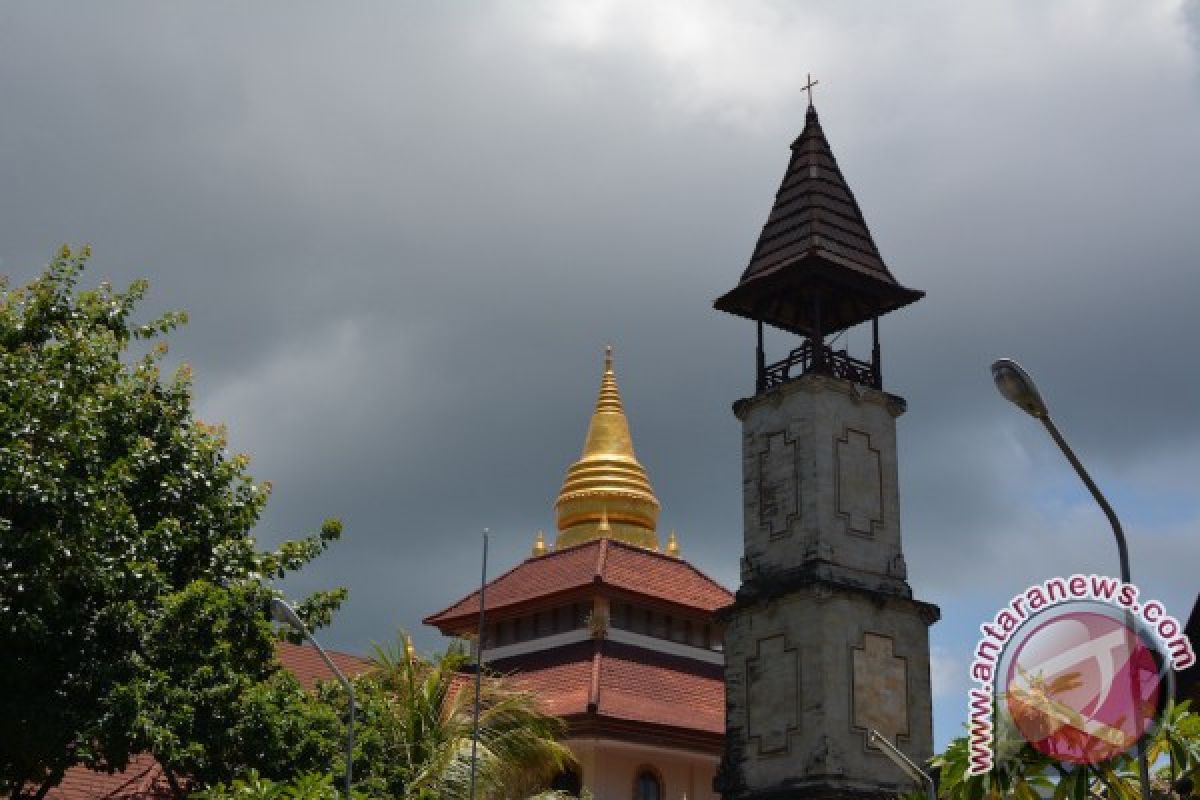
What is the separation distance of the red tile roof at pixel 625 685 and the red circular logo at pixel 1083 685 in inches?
859

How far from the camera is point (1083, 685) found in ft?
58.8

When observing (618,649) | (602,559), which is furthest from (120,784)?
(602,559)

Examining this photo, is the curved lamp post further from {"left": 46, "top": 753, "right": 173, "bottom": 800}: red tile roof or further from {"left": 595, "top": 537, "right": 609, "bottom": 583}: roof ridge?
{"left": 595, "top": 537, "right": 609, "bottom": 583}: roof ridge

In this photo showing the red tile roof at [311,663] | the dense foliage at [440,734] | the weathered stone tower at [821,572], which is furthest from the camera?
the red tile roof at [311,663]

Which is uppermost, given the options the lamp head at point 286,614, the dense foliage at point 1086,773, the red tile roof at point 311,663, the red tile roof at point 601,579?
the red tile roof at point 601,579

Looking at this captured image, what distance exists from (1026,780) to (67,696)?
46.1ft

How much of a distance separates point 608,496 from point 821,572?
61.7 ft

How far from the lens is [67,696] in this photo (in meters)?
A: 23.3

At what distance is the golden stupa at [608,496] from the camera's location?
175 feet

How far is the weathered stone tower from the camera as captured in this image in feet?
114

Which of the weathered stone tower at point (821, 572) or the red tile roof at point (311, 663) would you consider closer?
the weathered stone tower at point (821, 572)

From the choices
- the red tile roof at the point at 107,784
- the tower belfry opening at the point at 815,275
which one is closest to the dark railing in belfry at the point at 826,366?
the tower belfry opening at the point at 815,275

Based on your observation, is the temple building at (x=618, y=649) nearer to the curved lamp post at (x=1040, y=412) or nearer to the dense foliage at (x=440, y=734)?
the dense foliage at (x=440, y=734)

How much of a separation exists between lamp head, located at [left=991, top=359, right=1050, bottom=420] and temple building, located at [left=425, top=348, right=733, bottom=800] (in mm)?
22904
